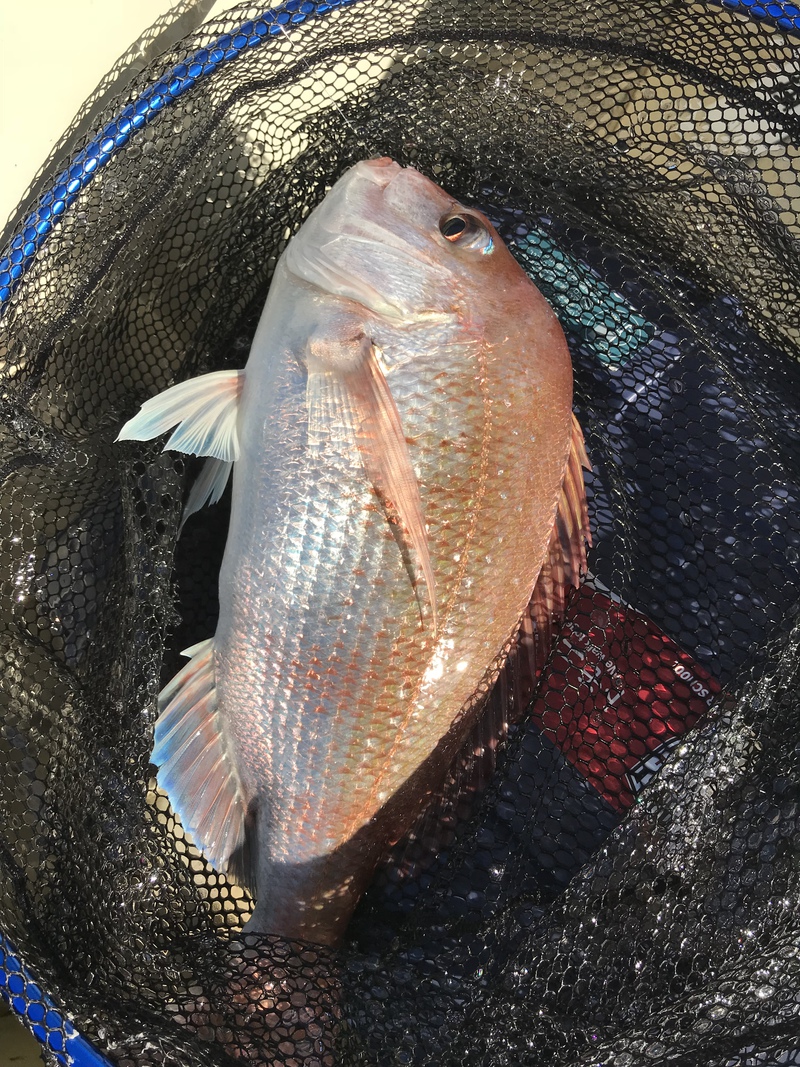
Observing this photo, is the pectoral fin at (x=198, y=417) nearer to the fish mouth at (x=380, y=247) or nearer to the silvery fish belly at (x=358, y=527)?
the silvery fish belly at (x=358, y=527)

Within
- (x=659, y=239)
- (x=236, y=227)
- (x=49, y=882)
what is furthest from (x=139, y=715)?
(x=659, y=239)

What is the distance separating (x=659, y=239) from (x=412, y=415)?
113 centimetres

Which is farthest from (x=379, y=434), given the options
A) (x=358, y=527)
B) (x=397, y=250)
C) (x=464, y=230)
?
(x=464, y=230)

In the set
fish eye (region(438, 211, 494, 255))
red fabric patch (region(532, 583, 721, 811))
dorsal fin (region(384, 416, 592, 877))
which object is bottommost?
red fabric patch (region(532, 583, 721, 811))

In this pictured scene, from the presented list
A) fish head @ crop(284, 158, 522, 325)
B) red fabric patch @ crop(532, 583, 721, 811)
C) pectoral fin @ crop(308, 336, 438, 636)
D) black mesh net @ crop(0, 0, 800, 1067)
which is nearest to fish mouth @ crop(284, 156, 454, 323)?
fish head @ crop(284, 158, 522, 325)

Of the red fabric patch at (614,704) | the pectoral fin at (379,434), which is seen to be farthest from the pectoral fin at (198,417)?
the red fabric patch at (614,704)

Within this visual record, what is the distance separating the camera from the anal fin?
1879mm

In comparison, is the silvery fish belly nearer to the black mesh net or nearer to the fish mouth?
the fish mouth

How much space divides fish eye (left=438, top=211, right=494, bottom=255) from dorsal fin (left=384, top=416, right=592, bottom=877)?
1.68ft

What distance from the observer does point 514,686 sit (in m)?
1.97

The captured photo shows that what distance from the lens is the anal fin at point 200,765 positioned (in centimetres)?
188

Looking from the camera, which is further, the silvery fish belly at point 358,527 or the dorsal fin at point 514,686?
the dorsal fin at point 514,686

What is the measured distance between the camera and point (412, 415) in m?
1.73

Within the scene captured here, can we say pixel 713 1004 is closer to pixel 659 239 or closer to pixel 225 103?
pixel 659 239
